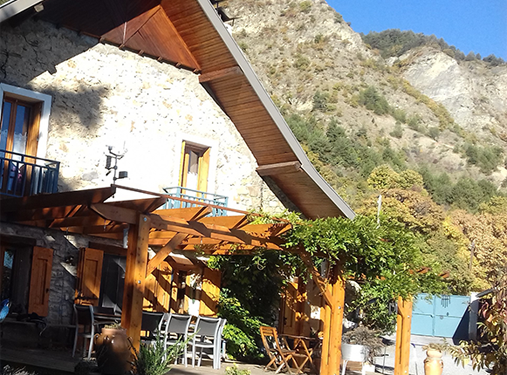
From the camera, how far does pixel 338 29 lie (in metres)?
66.6

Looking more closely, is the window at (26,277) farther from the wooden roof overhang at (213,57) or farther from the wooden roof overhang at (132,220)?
the wooden roof overhang at (213,57)

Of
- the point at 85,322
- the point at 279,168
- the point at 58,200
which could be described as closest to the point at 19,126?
the point at 58,200

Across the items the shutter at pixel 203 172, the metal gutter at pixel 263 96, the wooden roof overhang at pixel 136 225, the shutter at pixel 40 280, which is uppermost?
the metal gutter at pixel 263 96

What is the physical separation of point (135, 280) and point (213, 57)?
229 inches

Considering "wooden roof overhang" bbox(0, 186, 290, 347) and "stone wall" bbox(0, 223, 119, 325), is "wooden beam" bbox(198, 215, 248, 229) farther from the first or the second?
"stone wall" bbox(0, 223, 119, 325)

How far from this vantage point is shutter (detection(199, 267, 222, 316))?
44.5ft

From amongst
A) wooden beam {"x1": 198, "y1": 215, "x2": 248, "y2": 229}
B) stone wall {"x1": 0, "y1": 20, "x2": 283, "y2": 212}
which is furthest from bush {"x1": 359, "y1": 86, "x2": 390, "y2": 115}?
wooden beam {"x1": 198, "y1": 215, "x2": 248, "y2": 229}

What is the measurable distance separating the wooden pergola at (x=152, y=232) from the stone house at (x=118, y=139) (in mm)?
62

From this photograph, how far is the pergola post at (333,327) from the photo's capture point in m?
11.0

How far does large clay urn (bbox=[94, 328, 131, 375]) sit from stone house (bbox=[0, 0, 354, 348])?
2.10 metres

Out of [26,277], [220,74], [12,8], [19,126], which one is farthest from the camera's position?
[220,74]

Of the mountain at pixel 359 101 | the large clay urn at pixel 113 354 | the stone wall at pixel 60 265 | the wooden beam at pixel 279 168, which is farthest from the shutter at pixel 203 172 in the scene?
the mountain at pixel 359 101

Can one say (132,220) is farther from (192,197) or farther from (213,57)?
(213,57)

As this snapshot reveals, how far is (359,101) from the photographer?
57750mm
